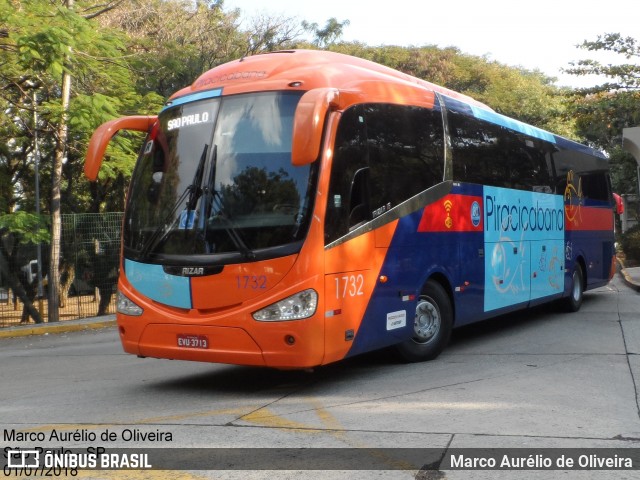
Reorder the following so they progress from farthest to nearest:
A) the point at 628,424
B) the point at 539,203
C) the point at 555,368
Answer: the point at 539,203 < the point at 555,368 < the point at 628,424

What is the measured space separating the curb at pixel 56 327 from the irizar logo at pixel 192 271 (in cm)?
986

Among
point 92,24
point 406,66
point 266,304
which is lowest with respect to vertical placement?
point 266,304

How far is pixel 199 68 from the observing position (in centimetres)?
2461

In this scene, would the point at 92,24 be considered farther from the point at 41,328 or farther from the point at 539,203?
the point at 539,203

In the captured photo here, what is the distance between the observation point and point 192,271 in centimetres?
751

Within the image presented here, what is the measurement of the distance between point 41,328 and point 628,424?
43.2 feet

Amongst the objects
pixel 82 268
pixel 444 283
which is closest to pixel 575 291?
pixel 444 283

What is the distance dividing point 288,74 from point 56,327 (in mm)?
10841

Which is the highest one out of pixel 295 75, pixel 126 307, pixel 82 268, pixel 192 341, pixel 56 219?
pixel 295 75

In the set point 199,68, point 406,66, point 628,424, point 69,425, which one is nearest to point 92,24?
point 199,68

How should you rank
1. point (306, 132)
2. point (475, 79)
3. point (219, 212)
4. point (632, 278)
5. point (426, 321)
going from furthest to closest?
point (475, 79) < point (632, 278) < point (426, 321) < point (219, 212) < point (306, 132)

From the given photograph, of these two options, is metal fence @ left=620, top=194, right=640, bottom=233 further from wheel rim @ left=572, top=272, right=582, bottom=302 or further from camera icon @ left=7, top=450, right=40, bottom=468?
camera icon @ left=7, top=450, right=40, bottom=468

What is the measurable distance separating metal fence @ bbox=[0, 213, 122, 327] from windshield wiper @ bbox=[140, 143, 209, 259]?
445 inches

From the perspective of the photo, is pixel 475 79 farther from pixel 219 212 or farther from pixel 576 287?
pixel 219 212
